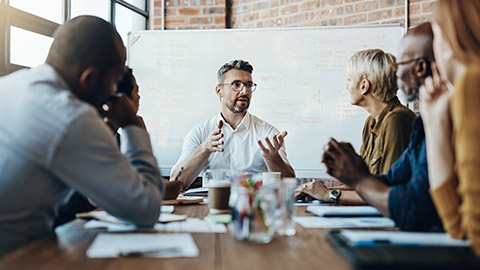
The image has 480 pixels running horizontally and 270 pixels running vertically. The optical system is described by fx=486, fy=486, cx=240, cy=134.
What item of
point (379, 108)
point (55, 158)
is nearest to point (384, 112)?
point (379, 108)

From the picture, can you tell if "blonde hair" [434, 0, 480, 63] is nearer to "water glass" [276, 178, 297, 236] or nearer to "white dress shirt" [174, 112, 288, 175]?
"water glass" [276, 178, 297, 236]

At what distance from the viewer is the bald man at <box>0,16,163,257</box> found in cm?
106

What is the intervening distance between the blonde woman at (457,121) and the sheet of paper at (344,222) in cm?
31

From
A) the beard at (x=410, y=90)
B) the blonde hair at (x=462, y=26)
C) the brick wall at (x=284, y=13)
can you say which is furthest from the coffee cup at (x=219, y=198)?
the brick wall at (x=284, y=13)

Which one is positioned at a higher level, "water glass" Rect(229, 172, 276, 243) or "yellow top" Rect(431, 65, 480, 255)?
"yellow top" Rect(431, 65, 480, 255)

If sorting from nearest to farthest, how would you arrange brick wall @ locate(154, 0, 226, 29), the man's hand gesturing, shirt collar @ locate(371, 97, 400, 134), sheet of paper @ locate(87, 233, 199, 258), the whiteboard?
sheet of paper @ locate(87, 233, 199, 258)
shirt collar @ locate(371, 97, 400, 134)
the man's hand gesturing
the whiteboard
brick wall @ locate(154, 0, 226, 29)

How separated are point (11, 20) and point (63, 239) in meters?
2.28

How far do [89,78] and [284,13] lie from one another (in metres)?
3.12

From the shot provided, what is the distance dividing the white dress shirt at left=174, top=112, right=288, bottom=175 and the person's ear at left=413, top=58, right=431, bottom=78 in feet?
5.34

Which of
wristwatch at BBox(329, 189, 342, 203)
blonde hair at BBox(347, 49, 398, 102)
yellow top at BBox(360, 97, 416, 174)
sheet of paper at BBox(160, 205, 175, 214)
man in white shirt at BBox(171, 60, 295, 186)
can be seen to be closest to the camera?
sheet of paper at BBox(160, 205, 175, 214)

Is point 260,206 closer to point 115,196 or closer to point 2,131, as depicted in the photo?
point 115,196

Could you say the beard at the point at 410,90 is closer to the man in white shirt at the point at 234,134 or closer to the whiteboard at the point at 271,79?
the man in white shirt at the point at 234,134

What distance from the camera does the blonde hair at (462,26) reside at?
94cm

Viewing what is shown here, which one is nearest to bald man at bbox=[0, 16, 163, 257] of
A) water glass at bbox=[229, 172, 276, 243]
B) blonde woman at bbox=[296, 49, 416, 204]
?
water glass at bbox=[229, 172, 276, 243]
